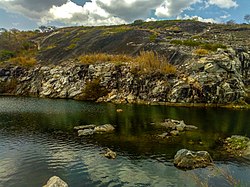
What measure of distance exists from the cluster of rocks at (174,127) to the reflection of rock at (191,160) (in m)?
14.5

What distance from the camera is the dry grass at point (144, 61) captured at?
113 metres

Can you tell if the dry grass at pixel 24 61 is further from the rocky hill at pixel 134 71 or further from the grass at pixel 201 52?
the grass at pixel 201 52

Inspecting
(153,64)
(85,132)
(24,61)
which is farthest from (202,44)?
(24,61)

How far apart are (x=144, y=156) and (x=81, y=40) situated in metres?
139

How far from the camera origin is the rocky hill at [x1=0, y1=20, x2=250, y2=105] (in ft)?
339

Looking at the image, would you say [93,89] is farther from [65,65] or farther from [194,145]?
[194,145]

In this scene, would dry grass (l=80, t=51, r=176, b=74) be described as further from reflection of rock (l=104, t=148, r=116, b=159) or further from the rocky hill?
reflection of rock (l=104, t=148, r=116, b=159)

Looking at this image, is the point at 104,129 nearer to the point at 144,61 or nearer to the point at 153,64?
the point at 153,64

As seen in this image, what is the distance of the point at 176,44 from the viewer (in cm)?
13300

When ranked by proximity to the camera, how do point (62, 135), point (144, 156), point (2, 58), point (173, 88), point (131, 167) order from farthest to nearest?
point (2, 58)
point (173, 88)
point (62, 135)
point (144, 156)
point (131, 167)

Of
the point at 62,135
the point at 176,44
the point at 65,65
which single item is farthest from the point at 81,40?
the point at 62,135

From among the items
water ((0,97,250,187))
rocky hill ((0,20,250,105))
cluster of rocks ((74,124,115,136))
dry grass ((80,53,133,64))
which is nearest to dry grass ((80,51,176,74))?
dry grass ((80,53,133,64))

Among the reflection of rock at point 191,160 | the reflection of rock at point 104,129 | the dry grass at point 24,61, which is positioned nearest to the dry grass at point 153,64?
the reflection of rock at point 104,129

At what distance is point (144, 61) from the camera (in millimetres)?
117062
